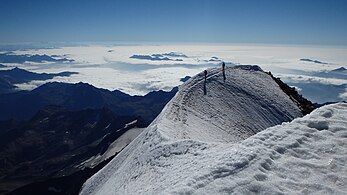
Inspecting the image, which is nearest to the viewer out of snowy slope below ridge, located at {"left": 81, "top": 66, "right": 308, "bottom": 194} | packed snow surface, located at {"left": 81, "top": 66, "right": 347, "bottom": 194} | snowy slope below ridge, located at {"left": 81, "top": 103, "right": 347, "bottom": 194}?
snowy slope below ridge, located at {"left": 81, "top": 103, "right": 347, "bottom": 194}

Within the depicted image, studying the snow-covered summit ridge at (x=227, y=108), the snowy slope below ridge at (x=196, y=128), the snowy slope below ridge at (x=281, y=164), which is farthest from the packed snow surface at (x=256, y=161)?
Answer: the snow-covered summit ridge at (x=227, y=108)

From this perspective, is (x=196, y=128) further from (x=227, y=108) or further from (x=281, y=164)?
(x=281, y=164)

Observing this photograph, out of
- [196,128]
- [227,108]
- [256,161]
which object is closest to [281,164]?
[256,161]

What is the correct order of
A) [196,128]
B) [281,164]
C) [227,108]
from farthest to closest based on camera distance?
[227,108] < [196,128] < [281,164]

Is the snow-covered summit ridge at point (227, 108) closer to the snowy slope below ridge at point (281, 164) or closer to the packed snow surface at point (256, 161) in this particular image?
the packed snow surface at point (256, 161)

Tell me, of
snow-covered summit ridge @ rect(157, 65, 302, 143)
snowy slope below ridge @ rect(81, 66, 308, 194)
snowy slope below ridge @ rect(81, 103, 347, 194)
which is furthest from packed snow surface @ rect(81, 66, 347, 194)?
snow-covered summit ridge @ rect(157, 65, 302, 143)

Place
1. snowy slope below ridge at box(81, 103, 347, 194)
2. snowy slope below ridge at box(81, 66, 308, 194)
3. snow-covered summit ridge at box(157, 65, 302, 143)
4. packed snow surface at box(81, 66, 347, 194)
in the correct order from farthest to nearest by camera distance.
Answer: snow-covered summit ridge at box(157, 65, 302, 143) < snowy slope below ridge at box(81, 66, 308, 194) < packed snow surface at box(81, 66, 347, 194) < snowy slope below ridge at box(81, 103, 347, 194)

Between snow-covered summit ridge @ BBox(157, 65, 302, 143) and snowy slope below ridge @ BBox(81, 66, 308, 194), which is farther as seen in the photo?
snow-covered summit ridge @ BBox(157, 65, 302, 143)

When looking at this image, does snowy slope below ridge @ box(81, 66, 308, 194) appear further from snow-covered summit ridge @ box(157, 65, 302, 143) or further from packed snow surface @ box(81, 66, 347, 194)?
packed snow surface @ box(81, 66, 347, 194)
